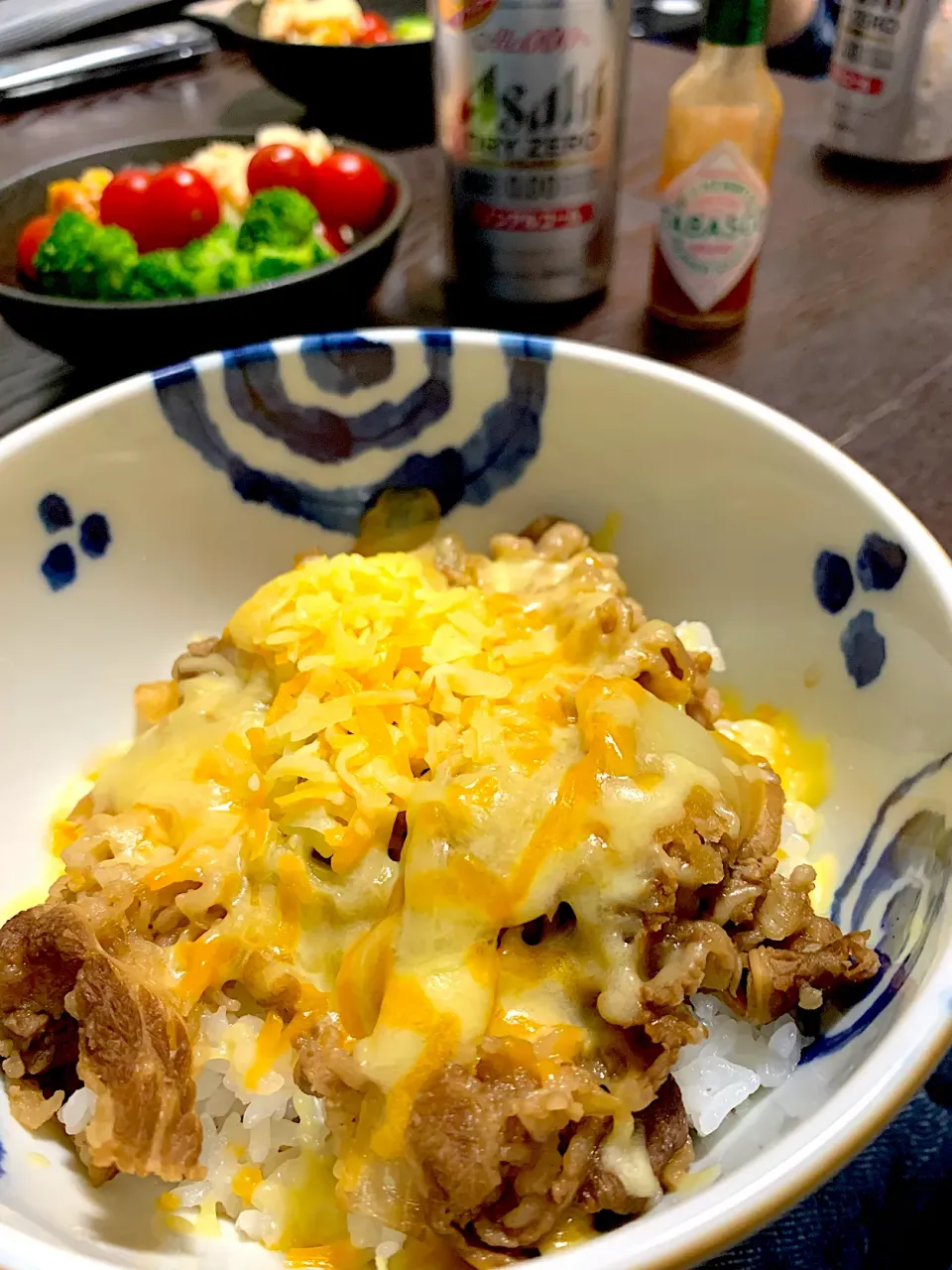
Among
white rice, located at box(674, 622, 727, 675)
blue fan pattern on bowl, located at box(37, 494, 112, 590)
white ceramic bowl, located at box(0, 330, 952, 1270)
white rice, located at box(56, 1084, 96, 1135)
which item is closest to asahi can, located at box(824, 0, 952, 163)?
white ceramic bowl, located at box(0, 330, 952, 1270)

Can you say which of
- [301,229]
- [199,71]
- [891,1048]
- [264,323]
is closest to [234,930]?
[891,1048]

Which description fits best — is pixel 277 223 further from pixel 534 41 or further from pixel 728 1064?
pixel 728 1064

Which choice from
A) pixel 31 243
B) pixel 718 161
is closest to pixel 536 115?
pixel 718 161

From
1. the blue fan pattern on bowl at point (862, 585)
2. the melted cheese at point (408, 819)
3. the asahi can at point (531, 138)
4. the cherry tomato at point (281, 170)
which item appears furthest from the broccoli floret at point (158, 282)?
the blue fan pattern on bowl at point (862, 585)

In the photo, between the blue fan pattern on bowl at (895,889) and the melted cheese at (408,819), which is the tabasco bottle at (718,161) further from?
the blue fan pattern on bowl at (895,889)

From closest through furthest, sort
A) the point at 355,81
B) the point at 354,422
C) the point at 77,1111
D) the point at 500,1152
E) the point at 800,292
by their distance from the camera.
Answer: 1. the point at 500,1152
2. the point at 77,1111
3. the point at 354,422
4. the point at 800,292
5. the point at 355,81

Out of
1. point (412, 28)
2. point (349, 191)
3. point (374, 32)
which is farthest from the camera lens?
point (412, 28)

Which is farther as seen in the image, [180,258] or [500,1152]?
[180,258]
